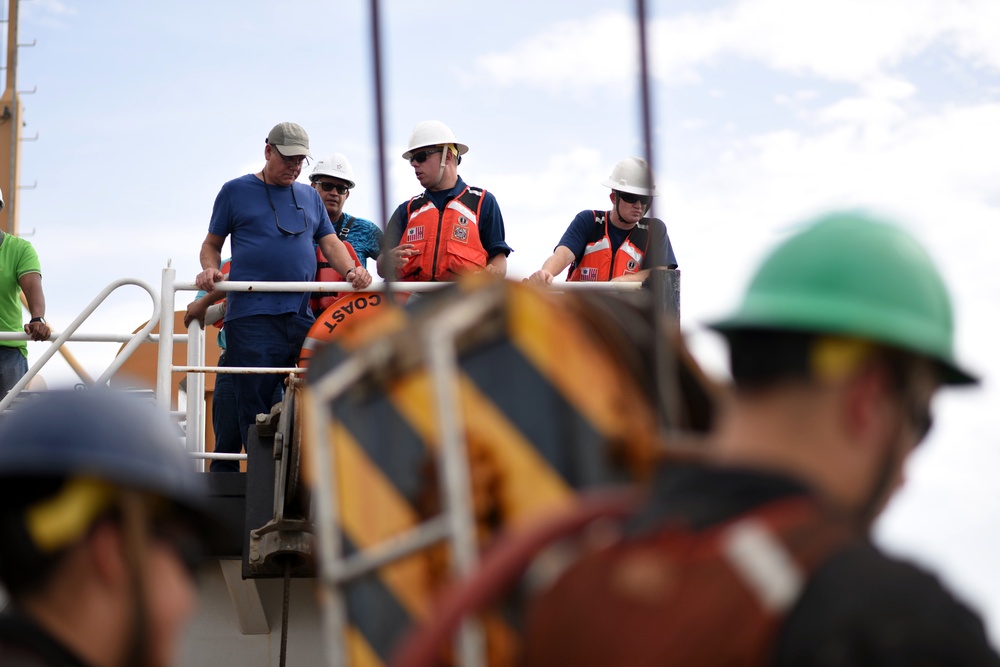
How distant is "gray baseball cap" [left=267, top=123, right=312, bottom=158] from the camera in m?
7.23

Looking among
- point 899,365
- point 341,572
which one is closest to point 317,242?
point 341,572

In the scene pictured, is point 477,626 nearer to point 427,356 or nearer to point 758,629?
point 427,356

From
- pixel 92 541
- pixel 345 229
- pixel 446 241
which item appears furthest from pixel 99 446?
pixel 345 229

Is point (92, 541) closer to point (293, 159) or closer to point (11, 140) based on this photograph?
point (293, 159)

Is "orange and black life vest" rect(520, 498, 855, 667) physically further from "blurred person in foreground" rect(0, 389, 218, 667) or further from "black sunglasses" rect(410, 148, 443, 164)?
"black sunglasses" rect(410, 148, 443, 164)

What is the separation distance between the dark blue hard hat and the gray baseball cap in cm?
530

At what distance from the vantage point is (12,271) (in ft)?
26.3

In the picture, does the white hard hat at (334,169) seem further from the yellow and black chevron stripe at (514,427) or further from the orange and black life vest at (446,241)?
the yellow and black chevron stripe at (514,427)

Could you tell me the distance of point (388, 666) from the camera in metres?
2.15

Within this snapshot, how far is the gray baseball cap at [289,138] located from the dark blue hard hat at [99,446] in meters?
5.30

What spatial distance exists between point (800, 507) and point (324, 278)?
21.3 ft

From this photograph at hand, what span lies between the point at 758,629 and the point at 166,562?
2.86 ft

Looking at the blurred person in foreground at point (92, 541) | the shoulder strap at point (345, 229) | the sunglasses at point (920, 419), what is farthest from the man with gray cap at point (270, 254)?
the sunglasses at point (920, 419)

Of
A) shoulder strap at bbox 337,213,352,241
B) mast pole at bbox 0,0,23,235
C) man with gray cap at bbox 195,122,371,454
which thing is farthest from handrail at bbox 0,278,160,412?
mast pole at bbox 0,0,23,235
